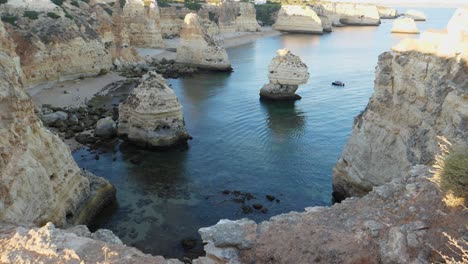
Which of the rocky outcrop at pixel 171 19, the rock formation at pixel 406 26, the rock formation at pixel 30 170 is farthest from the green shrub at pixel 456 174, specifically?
the rock formation at pixel 406 26

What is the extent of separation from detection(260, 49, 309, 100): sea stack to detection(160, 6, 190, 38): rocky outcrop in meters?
47.6

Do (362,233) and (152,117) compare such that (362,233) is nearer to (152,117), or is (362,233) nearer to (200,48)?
(152,117)

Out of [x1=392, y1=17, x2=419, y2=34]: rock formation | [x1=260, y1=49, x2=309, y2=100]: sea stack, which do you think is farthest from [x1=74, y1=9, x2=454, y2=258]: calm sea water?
[x1=392, y1=17, x2=419, y2=34]: rock formation

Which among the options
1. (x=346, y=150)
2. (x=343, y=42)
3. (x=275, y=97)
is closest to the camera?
(x=346, y=150)

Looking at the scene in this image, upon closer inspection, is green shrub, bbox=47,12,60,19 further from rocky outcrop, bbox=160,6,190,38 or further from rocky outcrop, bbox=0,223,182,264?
rocky outcrop, bbox=0,223,182,264

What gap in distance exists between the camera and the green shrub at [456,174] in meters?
9.38

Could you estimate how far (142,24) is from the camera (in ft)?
230

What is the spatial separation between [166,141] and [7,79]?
47.5 ft

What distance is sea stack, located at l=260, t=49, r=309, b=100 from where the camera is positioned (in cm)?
4334

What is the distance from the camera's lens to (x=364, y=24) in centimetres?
13875

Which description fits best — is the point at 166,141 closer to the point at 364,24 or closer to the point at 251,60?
the point at 251,60

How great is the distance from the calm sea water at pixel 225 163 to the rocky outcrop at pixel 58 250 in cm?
759

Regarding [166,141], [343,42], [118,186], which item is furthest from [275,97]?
[343,42]

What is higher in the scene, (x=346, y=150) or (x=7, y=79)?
(x=7, y=79)
